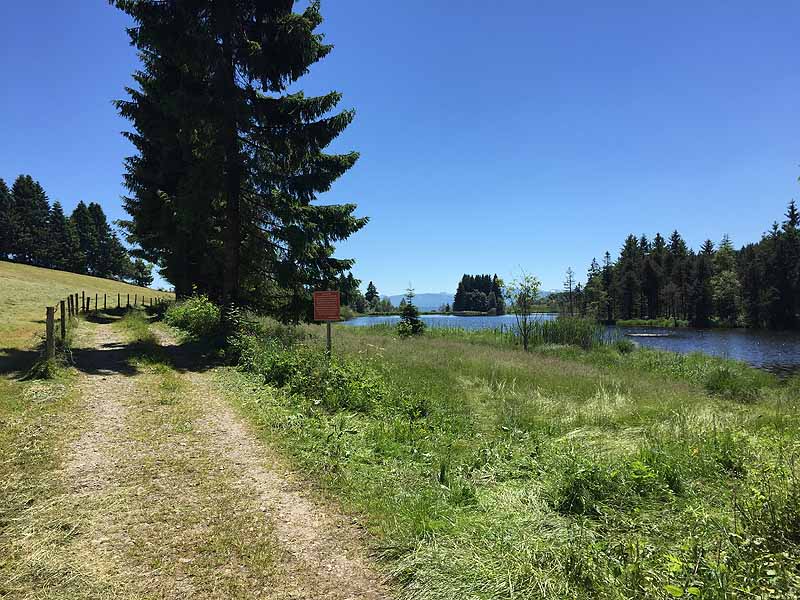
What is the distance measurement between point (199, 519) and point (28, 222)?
3532 inches

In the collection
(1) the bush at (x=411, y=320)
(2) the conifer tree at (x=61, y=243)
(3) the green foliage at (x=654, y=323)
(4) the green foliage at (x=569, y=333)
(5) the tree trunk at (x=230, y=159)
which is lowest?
(3) the green foliage at (x=654, y=323)

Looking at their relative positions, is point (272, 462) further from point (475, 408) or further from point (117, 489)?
point (475, 408)

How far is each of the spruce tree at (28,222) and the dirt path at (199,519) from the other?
82692 mm

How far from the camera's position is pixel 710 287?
7200 cm

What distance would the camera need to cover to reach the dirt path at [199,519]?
319 centimetres

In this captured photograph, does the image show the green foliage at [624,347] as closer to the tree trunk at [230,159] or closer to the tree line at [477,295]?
the tree trunk at [230,159]

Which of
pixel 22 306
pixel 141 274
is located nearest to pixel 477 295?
pixel 141 274

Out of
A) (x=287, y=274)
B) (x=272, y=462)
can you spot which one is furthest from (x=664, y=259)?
(x=272, y=462)

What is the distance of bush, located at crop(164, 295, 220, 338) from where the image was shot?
1544 cm

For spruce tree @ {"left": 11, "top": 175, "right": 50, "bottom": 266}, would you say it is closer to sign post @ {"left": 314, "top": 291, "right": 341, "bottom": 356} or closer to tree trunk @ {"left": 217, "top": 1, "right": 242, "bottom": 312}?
tree trunk @ {"left": 217, "top": 1, "right": 242, "bottom": 312}

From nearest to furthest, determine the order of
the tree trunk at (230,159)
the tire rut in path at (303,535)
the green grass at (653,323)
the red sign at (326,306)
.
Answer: the tire rut in path at (303,535) < the red sign at (326,306) < the tree trunk at (230,159) < the green grass at (653,323)

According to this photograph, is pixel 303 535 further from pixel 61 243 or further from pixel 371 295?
pixel 371 295

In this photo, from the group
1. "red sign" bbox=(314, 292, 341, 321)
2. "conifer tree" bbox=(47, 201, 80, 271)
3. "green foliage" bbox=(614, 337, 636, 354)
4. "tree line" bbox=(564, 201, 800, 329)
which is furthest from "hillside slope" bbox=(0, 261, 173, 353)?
"tree line" bbox=(564, 201, 800, 329)

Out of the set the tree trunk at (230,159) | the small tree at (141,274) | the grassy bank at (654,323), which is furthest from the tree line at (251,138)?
the small tree at (141,274)
